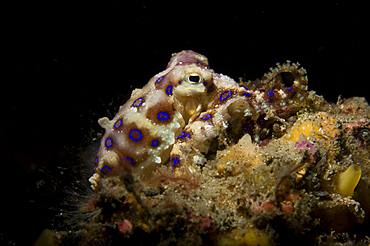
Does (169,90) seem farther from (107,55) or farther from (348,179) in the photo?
(107,55)

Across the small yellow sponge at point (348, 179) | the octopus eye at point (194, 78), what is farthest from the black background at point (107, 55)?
the small yellow sponge at point (348, 179)

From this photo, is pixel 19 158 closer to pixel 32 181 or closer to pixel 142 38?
pixel 32 181

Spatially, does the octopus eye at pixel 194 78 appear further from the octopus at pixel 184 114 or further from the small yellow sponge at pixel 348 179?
the small yellow sponge at pixel 348 179

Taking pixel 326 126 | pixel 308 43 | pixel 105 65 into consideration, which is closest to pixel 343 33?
pixel 308 43

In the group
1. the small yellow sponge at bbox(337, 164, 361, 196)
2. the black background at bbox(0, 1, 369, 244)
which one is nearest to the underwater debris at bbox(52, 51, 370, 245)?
the small yellow sponge at bbox(337, 164, 361, 196)

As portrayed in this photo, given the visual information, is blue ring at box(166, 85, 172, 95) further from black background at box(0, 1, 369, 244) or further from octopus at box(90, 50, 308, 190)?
black background at box(0, 1, 369, 244)

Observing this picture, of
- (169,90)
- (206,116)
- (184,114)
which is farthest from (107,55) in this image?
(206,116)
